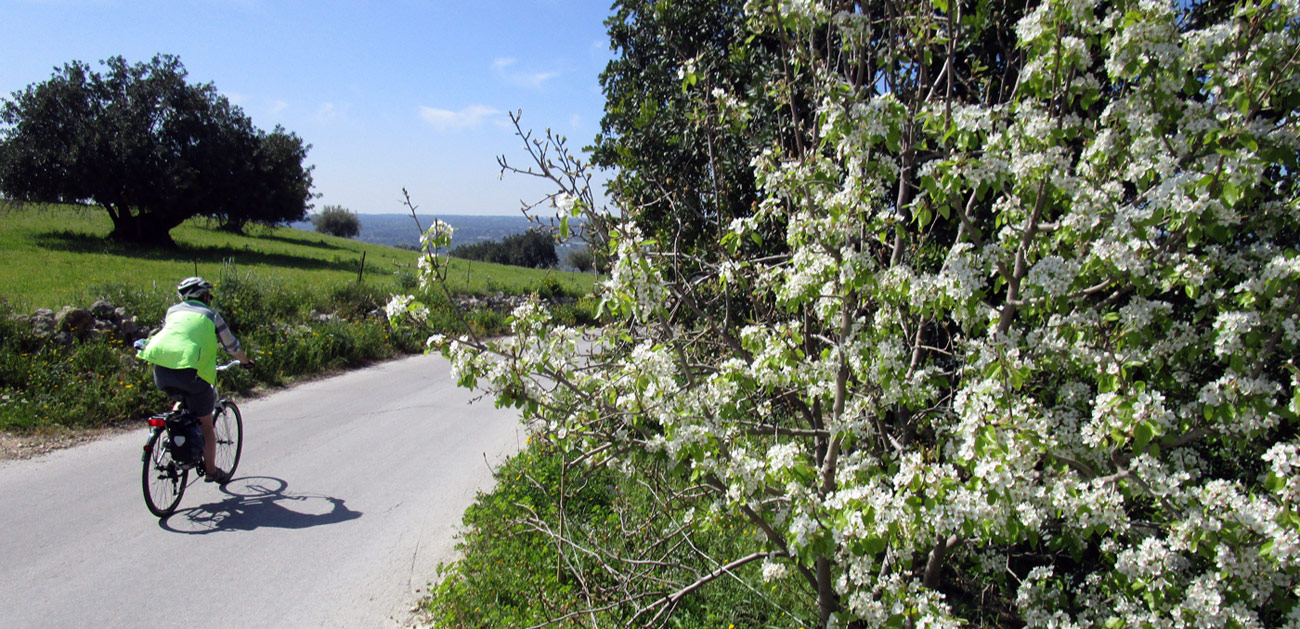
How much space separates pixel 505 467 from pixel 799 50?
496 cm

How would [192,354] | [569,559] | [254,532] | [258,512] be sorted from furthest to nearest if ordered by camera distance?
[258,512] < [192,354] < [254,532] < [569,559]

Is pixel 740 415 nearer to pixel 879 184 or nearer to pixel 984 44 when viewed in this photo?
pixel 879 184

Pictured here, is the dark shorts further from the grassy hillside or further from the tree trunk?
the tree trunk

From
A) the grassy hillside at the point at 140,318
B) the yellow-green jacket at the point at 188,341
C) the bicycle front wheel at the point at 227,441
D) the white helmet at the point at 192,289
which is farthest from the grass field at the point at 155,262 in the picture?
the yellow-green jacket at the point at 188,341

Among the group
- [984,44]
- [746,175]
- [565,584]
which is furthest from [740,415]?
[984,44]

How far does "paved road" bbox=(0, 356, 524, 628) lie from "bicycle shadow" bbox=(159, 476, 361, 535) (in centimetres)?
2

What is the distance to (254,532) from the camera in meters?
5.66

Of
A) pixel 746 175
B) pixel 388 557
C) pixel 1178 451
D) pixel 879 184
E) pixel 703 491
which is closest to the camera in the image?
pixel 1178 451

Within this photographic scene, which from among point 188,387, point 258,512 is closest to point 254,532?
point 258,512

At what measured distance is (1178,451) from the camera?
291 cm

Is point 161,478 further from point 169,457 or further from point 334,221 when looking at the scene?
point 334,221

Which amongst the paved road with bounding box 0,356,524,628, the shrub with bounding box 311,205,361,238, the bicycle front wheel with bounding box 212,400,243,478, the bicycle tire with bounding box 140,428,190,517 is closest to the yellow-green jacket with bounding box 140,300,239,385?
the bicycle tire with bounding box 140,428,190,517

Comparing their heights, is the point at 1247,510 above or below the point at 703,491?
above

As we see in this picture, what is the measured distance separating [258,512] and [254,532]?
449 mm
